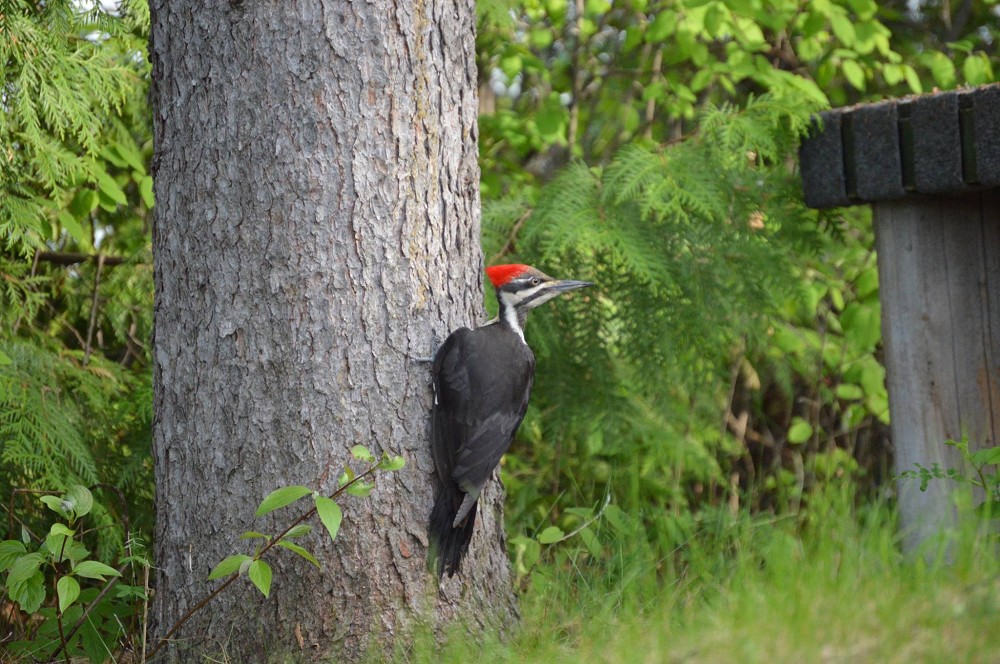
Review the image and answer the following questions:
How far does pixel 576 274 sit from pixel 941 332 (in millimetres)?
1504

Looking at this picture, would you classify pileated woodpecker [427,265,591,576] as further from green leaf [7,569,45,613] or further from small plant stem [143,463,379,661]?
green leaf [7,569,45,613]

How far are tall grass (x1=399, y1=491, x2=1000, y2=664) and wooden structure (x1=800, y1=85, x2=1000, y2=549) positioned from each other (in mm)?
774

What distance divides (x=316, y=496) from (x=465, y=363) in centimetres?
67

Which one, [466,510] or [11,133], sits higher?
[11,133]

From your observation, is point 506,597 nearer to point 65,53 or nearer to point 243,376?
point 243,376

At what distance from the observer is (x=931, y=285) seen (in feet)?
13.1

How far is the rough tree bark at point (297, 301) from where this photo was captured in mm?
3021

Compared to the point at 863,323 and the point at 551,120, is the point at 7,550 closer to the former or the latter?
the point at 551,120

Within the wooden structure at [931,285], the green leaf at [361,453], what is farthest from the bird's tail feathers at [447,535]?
the wooden structure at [931,285]

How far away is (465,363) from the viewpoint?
10.3 ft

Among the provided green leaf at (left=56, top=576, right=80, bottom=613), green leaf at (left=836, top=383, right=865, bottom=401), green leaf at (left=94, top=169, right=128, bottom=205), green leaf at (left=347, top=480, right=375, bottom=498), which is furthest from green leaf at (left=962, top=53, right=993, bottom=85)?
green leaf at (left=56, top=576, right=80, bottom=613)

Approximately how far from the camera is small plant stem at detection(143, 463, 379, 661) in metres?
2.85

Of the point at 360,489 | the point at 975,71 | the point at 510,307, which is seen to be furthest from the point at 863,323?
the point at 360,489

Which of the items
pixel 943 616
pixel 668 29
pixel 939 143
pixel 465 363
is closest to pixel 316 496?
pixel 465 363
